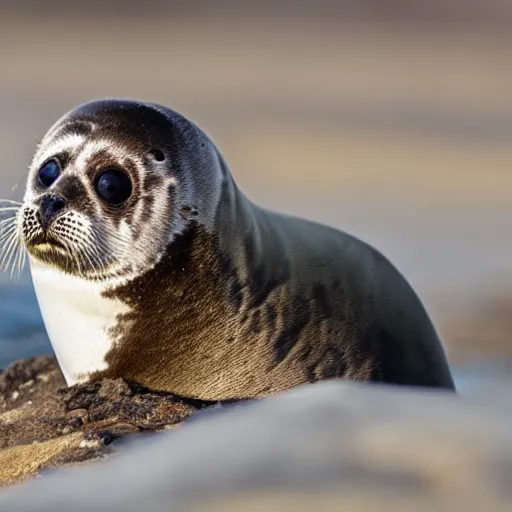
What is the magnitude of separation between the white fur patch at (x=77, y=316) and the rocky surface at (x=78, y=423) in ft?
0.70


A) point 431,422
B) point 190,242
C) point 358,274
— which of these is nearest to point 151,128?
point 190,242

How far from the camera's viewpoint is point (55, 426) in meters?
2.93

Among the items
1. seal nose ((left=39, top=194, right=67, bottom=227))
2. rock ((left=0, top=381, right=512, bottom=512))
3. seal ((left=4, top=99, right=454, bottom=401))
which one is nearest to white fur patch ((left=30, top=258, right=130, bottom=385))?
seal ((left=4, top=99, right=454, bottom=401))

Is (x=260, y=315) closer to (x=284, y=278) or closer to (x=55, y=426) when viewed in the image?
(x=284, y=278)

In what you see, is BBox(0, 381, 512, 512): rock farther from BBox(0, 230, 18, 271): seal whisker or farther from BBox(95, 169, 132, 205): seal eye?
BBox(0, 230, 18, 271): seal whisker

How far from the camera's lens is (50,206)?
3.40 meters

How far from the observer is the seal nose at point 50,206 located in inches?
133

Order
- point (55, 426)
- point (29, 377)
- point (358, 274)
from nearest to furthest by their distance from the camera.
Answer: point (55, 426), point (358, 274), point (29, 377)

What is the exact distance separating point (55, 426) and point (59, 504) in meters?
2.18

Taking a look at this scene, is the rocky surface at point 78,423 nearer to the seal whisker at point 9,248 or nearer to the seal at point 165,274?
the seal at point 165,274

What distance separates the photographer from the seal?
338 centimetres

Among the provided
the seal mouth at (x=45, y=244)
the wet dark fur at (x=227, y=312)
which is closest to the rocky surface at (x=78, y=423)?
the wet dark fur at (x=227, y=312)

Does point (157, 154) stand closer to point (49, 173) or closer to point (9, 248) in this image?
point (49, 173)

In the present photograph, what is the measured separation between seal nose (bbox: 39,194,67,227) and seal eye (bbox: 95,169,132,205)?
11 centimetres
